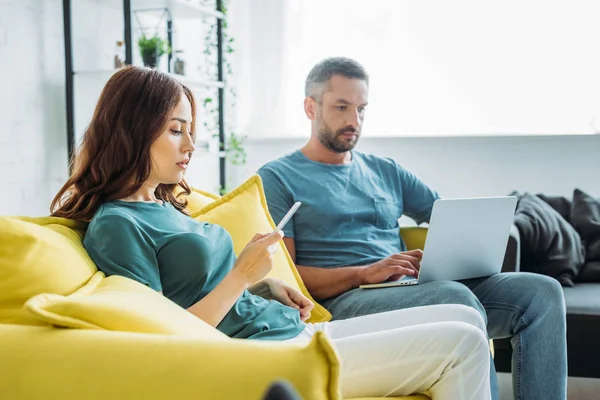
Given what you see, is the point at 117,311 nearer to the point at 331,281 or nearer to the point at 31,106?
the point at 331,281

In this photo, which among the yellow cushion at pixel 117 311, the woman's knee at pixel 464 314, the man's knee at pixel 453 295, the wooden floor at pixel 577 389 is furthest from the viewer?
the wooden floor at pixel 577 389

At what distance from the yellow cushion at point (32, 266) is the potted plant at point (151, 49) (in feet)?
6.07

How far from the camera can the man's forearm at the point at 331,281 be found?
206 cm

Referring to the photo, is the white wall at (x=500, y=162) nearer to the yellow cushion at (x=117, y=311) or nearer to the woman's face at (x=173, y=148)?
the woman's face at (x=173, y=148)

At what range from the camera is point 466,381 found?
4.46 feet

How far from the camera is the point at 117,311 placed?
1077 millimetres

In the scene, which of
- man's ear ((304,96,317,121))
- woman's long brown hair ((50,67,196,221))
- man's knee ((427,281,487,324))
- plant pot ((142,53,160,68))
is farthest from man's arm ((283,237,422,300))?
plant pot ((142,53,160,68))

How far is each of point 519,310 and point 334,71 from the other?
94cm

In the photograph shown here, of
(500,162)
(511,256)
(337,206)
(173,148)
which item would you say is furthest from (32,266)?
(500,162)

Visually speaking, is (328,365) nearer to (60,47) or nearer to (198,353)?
(198,353)

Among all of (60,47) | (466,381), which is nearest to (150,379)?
(466,381)

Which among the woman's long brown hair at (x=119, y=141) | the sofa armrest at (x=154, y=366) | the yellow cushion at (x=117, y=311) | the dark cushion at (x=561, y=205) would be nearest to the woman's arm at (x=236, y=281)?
the yellow cushion at (x=117, y=311)

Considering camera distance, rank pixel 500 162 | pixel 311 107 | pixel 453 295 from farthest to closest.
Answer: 1. pixel 500 162
2. pixel 311 107
3. pixel 453 295

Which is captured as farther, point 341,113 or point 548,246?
point 548,246
